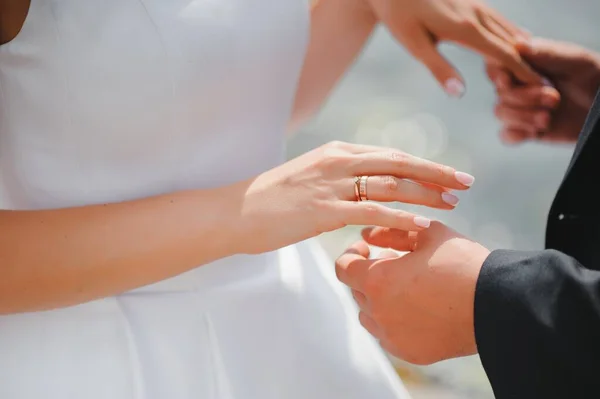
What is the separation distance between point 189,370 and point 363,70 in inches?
250

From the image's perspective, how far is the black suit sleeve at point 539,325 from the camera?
3.79 feet

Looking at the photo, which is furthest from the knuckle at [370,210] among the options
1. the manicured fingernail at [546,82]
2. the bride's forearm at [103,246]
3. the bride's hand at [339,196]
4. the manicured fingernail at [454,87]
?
the manicured fingernail at [546,82]

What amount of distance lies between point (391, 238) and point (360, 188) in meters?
0.14

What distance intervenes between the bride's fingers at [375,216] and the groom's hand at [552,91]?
2.55 ft

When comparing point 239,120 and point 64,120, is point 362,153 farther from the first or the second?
point 64,120

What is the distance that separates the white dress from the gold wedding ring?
0.86 ft

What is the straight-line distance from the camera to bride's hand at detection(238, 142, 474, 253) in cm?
133

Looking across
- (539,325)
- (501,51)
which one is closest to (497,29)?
(501,51)

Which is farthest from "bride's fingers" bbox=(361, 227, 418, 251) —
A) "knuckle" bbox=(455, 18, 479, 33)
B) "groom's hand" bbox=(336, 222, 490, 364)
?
"knuckle" bbox=(455, 18, 479, 33)

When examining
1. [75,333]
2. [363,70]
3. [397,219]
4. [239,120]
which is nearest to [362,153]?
[397,219]

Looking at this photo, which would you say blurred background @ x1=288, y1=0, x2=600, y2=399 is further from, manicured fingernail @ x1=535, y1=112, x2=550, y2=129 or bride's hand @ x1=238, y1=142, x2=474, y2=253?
bride's hand @ x1=238, y1=142, x2=474, y2=253

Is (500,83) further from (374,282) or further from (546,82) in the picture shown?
(374,282)

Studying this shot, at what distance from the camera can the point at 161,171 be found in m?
1.50

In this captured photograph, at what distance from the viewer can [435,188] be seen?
4.50ft
